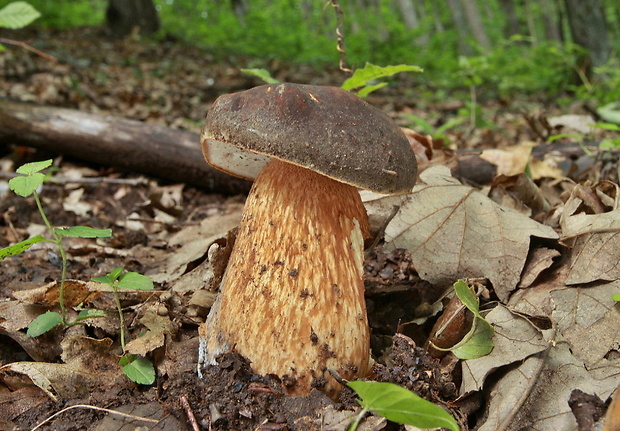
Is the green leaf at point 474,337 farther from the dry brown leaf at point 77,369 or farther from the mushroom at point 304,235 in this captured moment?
the dry brown leaf at point 77,369

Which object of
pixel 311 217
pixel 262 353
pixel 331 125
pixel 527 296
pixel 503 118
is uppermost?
pixel 331 125

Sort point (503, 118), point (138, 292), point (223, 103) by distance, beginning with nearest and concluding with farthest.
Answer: point (223, 103)
point (138, 292)
point (503, 118)

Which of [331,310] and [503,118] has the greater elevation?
[331,310]

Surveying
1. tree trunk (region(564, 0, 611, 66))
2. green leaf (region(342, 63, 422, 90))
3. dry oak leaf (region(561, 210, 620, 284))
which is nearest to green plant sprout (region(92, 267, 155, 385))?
green leaf (region(342, 63, 422, 90))

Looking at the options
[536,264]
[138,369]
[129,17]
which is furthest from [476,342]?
[129,17]

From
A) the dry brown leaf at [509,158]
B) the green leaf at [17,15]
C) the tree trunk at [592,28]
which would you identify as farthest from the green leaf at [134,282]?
the tree trunk at [592,28]

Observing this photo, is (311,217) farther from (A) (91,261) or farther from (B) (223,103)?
(A) (91,261)

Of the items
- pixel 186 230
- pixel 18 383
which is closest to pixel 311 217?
pixel 18 383

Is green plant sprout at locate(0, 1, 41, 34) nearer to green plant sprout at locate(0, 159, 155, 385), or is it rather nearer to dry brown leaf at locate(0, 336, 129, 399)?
green plant sprout at locate(0, 159, 155, 385)
